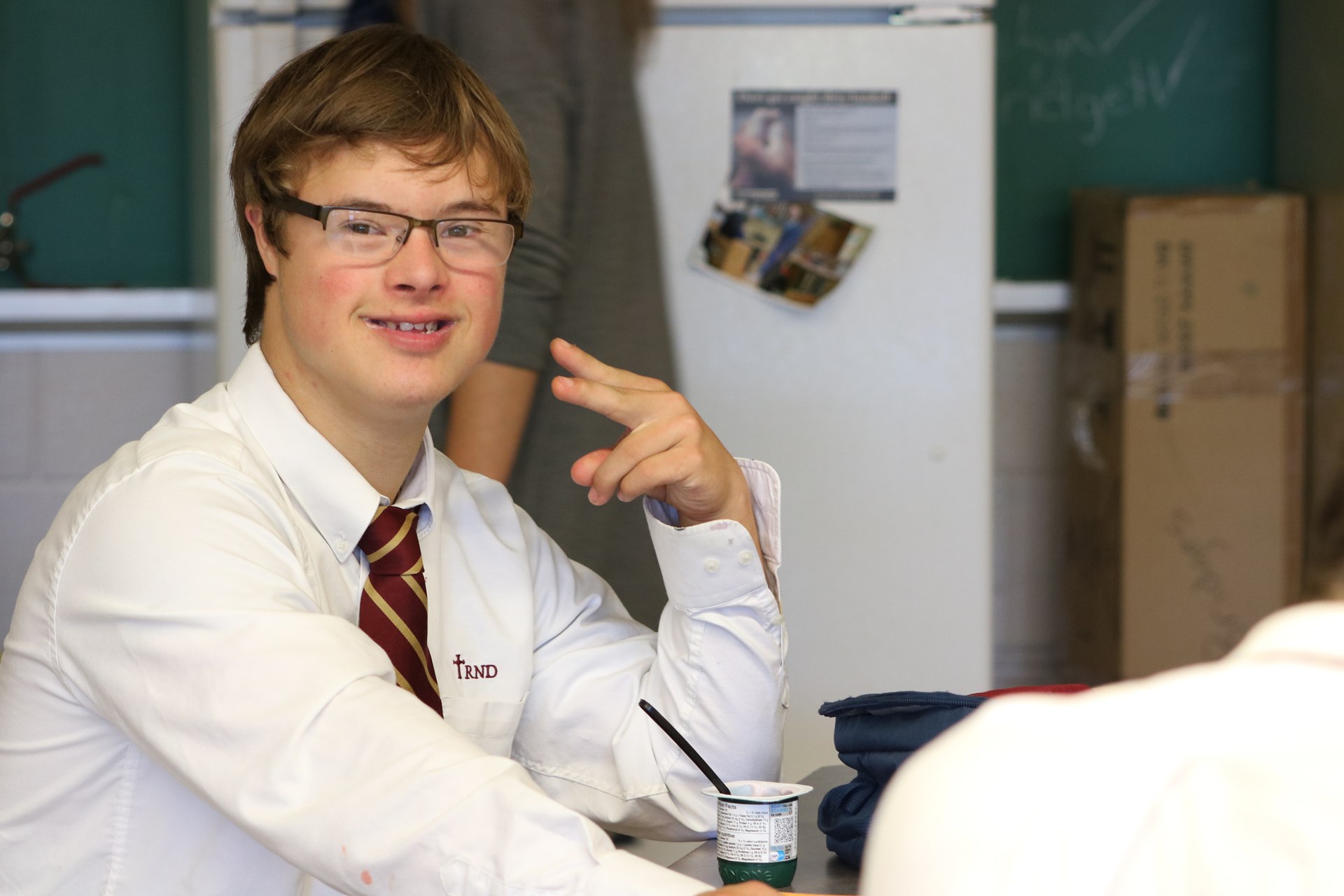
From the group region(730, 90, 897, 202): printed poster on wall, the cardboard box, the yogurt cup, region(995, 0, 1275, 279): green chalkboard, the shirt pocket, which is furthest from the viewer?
region(995, 0, 1275, 279): green chalkboard

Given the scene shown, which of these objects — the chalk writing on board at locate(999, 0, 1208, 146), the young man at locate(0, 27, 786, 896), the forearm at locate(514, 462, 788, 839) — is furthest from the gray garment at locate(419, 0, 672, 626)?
the chalk writing on board at locate(999, 0, 1208, 146)

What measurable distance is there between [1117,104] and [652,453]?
6.39ft

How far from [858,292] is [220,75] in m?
0.90

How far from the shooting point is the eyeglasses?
3.67ft

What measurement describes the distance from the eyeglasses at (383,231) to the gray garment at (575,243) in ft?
1.61

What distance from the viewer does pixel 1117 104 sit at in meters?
2.74

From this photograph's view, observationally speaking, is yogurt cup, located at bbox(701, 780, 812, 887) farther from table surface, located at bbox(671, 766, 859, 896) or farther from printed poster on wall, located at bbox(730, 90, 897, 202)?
printed poster on wall, located at bbox(730, 90, 897, 202)

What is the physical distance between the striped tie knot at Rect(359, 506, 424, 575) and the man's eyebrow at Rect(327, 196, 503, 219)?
0.26 meters

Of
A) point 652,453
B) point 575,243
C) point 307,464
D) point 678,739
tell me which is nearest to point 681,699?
point 678,739

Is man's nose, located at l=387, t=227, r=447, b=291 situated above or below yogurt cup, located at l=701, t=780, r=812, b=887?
above

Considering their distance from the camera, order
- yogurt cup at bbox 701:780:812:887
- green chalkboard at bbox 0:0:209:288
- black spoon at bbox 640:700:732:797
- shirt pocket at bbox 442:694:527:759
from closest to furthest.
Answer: yogurt cup at bbox 701:780:812:887
black spoon at bbox 640:700:732:797
shirt pocket at bbox 442:694:527:759
green chalkboard at bbox 0:0:209:288

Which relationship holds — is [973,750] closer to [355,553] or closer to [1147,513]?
[355,553]

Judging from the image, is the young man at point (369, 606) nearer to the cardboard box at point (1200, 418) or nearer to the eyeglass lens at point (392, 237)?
the eyeglass lens at point (392, 237)

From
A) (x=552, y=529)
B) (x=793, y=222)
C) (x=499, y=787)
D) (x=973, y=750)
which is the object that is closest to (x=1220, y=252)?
(x=793, y=222)
